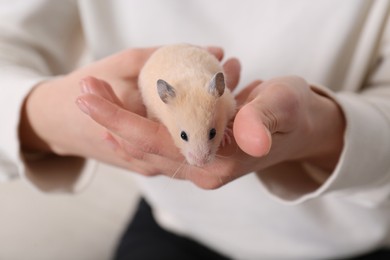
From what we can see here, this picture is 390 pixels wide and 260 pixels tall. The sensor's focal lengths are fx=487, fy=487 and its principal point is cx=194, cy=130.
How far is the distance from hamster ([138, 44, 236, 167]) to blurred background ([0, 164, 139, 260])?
645mm

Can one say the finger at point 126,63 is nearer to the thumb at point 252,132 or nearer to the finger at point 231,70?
the finger at point 231,70

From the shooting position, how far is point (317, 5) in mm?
824

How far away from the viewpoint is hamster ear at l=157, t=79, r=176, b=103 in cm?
55

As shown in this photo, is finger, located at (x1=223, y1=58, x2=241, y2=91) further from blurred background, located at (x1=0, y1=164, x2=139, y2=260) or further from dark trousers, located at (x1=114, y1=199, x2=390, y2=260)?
blurred background, located at (x1=0, y1=164, x2=139, y2=260)

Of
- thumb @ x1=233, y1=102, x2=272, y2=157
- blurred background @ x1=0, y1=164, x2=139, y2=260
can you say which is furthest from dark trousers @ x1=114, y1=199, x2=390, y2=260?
thumb @ x1=233, y1=102, x2=272, y2=157

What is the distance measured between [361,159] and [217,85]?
0.26m

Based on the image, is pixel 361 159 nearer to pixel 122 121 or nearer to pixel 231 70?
pixel 231 70

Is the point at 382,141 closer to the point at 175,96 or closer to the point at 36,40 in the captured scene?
the point at 175,96

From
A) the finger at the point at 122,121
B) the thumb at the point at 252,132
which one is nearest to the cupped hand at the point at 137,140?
the finger at the point at 122,121

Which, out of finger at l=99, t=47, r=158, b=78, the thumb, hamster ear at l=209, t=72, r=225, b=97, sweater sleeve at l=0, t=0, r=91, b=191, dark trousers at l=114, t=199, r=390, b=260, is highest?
the thumb

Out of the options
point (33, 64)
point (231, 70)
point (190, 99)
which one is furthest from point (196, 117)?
point (33, 64)

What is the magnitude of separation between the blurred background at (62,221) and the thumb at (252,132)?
0.79 meters

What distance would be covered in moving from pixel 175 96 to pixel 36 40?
0.46 m

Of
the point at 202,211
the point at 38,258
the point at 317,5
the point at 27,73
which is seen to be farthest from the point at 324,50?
the point at 38,258
